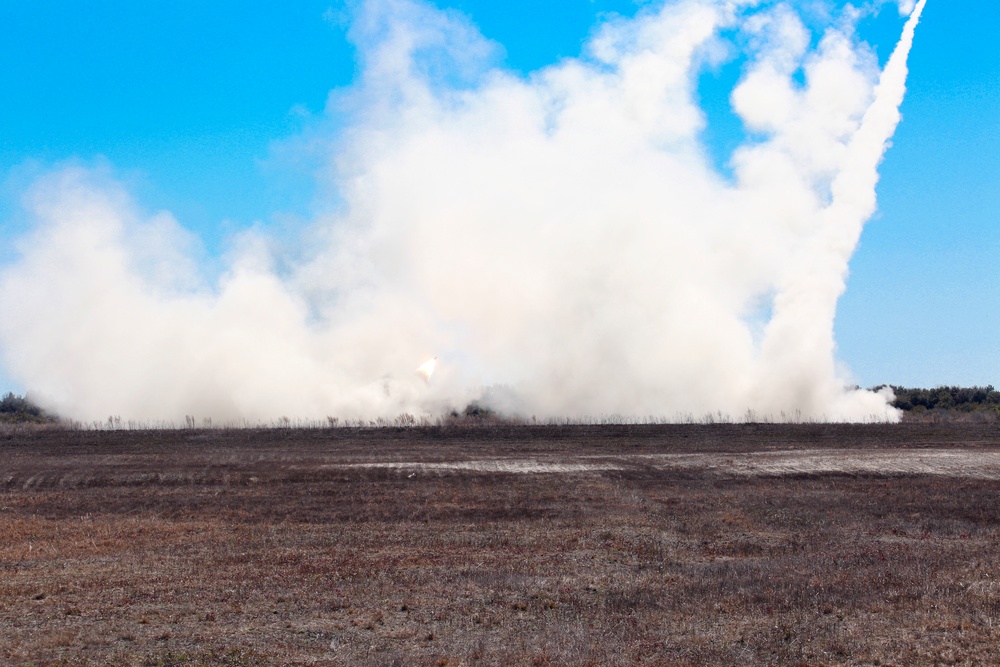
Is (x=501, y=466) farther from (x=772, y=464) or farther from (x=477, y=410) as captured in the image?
(x=477, y=410)

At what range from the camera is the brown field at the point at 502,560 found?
13.2 metres

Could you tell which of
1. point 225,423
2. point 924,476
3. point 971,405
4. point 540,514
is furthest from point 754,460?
point 971,405

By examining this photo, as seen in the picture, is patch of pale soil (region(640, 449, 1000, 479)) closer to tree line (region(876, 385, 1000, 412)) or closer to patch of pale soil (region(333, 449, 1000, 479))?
patch of pale soil (region(333, 449, 1000, 479))

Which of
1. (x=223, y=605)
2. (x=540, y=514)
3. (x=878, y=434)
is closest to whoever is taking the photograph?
(x=223, y=605)

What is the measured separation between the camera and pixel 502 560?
19734 millimetres

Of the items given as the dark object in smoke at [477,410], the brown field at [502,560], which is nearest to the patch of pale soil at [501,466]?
the brown field at [502,560]

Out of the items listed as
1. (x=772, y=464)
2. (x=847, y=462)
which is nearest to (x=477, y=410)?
(x=772, y=464)

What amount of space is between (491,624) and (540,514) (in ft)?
39.3

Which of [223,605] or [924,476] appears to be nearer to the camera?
[223,605]

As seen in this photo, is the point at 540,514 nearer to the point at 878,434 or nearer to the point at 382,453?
the point at 382,453

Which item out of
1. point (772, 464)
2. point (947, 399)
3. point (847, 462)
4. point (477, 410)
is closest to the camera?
point (772, 464)

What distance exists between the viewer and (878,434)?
2095 inches

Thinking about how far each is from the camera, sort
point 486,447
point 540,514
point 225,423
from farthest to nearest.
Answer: point 225,423
point 486,447
point 540,514

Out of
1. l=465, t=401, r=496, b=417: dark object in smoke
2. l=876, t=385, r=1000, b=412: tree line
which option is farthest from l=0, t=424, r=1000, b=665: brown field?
l=876, t=385, r=1000, b=412: tree line
